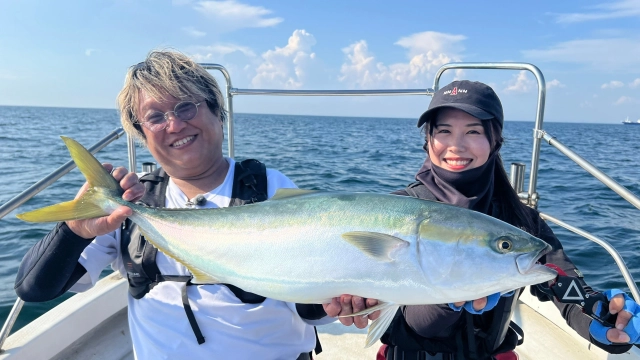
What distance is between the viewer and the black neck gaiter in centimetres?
231

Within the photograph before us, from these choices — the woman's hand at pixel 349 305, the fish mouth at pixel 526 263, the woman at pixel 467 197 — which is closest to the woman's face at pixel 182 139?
the woman's hand at pixel 349 305

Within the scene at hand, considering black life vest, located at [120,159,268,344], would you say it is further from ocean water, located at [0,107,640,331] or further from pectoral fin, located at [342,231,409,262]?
ocean water, located at [0,107,640,331]

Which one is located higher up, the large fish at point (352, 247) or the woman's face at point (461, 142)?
the woman's face at point (461, 142)

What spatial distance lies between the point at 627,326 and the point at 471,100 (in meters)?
1.31

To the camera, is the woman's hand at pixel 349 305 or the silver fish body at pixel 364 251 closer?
the silver fish body at pixel 364 251

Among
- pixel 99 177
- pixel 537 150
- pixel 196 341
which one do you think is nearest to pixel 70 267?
pixel 99 177

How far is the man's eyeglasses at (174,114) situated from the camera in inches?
90.4

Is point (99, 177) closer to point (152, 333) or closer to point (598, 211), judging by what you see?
point (152, 333)

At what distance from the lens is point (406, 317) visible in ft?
7.16

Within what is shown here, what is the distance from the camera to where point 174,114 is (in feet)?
7.52

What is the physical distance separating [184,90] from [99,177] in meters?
0.68

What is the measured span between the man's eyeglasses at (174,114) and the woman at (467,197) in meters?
1.37

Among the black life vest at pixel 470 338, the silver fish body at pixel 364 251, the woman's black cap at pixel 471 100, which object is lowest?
the black life vest at pixel 470 338

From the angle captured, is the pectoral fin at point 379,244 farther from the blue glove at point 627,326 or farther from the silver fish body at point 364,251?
the blue glove at point 627,326
